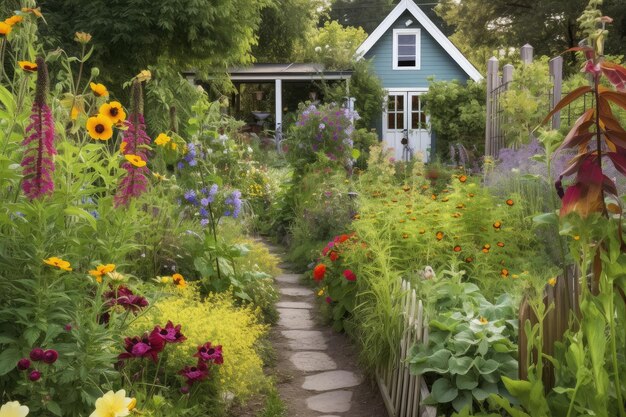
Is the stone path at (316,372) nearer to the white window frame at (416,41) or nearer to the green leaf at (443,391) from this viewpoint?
the green leaf at (443,391)

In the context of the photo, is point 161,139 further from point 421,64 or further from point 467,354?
point 421,64

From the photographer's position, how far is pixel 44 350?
2.43 meters

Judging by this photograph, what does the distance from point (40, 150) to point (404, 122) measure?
19255 mm

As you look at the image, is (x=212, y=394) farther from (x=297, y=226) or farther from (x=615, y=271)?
(x=297, y=226)

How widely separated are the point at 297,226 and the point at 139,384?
16.4ft

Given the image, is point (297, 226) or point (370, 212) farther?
point (297, 226)

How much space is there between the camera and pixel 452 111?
62.2 feet

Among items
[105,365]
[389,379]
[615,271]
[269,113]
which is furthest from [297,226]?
[269,113]

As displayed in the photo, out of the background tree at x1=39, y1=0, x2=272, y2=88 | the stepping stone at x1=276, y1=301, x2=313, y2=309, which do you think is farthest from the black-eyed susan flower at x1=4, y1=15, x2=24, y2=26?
the background tree at x1=39, y1=0, x2=272, y2=88

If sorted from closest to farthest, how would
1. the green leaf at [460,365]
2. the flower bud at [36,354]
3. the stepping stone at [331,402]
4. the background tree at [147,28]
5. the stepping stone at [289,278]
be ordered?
the flower bud at [36,354]
the green leaf at [460,365]
the stepping stone at [331,402]
the stepping stone at [289,278]
the background tree at [147,28]

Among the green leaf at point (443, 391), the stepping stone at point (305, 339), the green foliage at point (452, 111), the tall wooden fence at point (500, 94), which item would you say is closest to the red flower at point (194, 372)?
the green leaf at point (443, 391)

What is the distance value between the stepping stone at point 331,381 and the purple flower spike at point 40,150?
6.79 ft

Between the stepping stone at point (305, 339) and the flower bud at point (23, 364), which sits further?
the stepping stone at point (305, 339)

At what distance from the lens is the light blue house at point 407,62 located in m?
21.5
